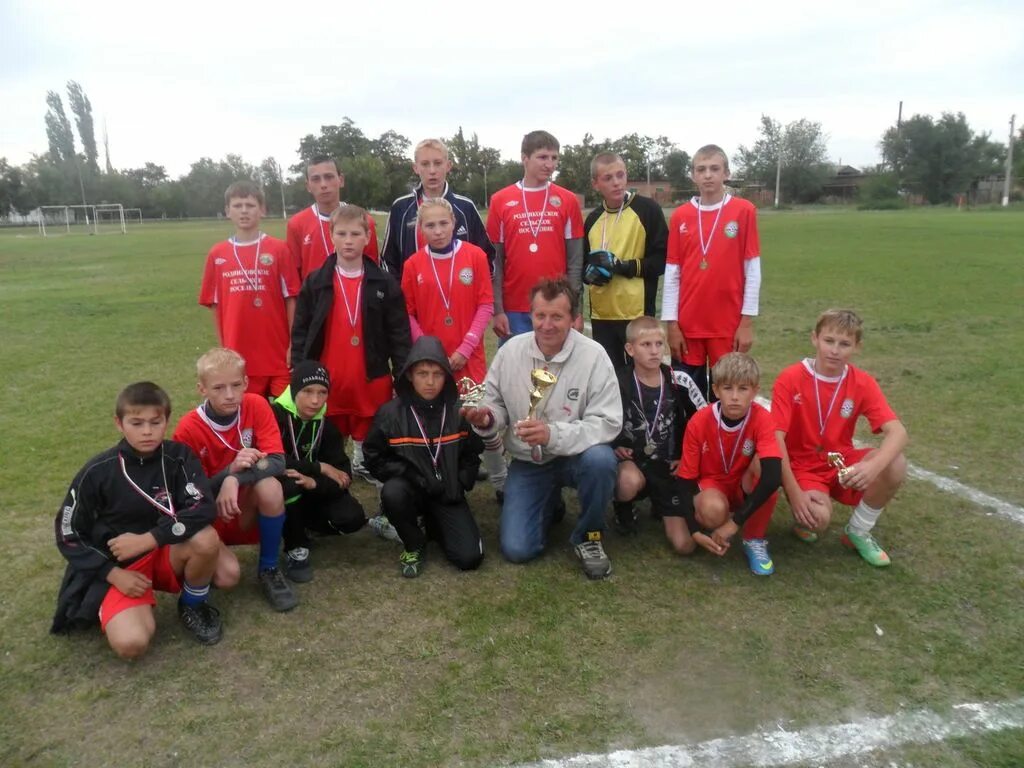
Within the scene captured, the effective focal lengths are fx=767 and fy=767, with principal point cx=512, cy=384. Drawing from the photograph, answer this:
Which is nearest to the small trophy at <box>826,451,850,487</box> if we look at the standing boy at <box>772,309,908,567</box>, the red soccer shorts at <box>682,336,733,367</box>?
the standing boy at <box>772,309,908,567</box>

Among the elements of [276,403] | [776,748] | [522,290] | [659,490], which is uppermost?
[522,290]

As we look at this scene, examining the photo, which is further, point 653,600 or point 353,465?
point 353,465

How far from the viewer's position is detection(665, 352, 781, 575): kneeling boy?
3752 mm

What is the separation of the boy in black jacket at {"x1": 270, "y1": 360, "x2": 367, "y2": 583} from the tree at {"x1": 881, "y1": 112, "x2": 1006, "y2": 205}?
81547 millimetres

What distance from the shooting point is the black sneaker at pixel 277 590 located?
3.50m

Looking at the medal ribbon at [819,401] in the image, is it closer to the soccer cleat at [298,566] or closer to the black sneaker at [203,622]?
the soccer cleat at [298,566]

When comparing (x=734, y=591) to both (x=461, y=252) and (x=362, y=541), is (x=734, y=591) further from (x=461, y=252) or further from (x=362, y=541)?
(x=461, y=252)

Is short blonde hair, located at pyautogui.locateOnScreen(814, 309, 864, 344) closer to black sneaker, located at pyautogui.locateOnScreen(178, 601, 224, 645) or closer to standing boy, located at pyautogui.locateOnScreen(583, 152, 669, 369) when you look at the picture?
standing boy, located at pyautogui.locateOnScreen(583, 152, 669, 369)

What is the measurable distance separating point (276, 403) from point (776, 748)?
2.84m

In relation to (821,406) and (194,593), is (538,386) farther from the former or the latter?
(194,593)

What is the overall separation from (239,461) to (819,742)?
2.65 meters

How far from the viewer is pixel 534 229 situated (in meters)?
5.12

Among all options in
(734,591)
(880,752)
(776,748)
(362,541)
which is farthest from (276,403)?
(880,752)

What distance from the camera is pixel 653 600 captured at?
3504 millimetres
